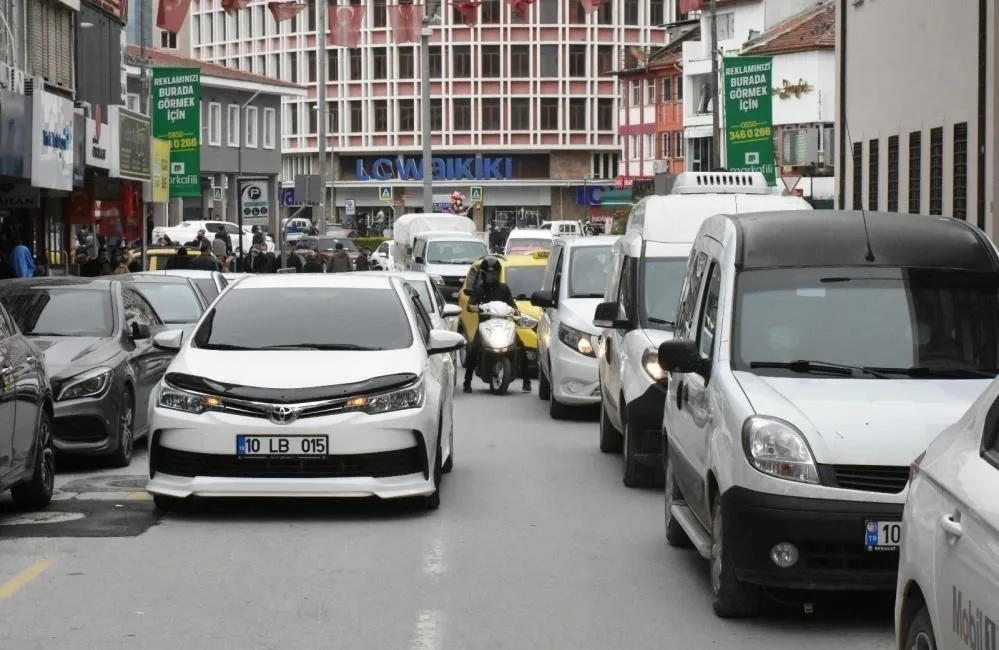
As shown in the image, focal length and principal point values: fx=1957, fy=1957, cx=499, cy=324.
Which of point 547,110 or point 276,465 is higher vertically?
point 547,110

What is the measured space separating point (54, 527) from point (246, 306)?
2.11m

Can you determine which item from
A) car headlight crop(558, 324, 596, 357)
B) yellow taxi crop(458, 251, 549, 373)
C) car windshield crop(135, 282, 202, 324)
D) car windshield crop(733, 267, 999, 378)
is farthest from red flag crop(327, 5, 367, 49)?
car windshield crop(733, 267, 999, 378)

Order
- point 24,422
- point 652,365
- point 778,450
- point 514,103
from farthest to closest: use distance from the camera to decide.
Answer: point 514,103 < point 652,365 < point 24,422 < point 778,450

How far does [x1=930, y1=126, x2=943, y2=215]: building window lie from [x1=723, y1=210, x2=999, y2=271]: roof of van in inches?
751

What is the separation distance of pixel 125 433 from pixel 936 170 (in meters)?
16.8

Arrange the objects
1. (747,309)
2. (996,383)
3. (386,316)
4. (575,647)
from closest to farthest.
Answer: (996,383)
(575,647)
(747,309)
(386,316)

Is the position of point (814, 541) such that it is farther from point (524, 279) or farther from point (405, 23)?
point (405, 23)

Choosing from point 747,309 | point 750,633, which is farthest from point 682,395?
point 750,633

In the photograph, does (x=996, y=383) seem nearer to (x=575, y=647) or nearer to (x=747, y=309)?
(x=575, y=647)

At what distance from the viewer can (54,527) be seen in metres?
11.3

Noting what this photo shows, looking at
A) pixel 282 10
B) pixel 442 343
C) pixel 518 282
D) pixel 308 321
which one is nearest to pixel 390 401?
pixel 442 343

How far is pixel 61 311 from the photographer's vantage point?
15.5 m

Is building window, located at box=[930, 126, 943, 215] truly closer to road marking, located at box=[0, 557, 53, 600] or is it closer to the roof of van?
the roof of van

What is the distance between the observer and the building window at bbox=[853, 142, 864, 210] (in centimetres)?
3469
